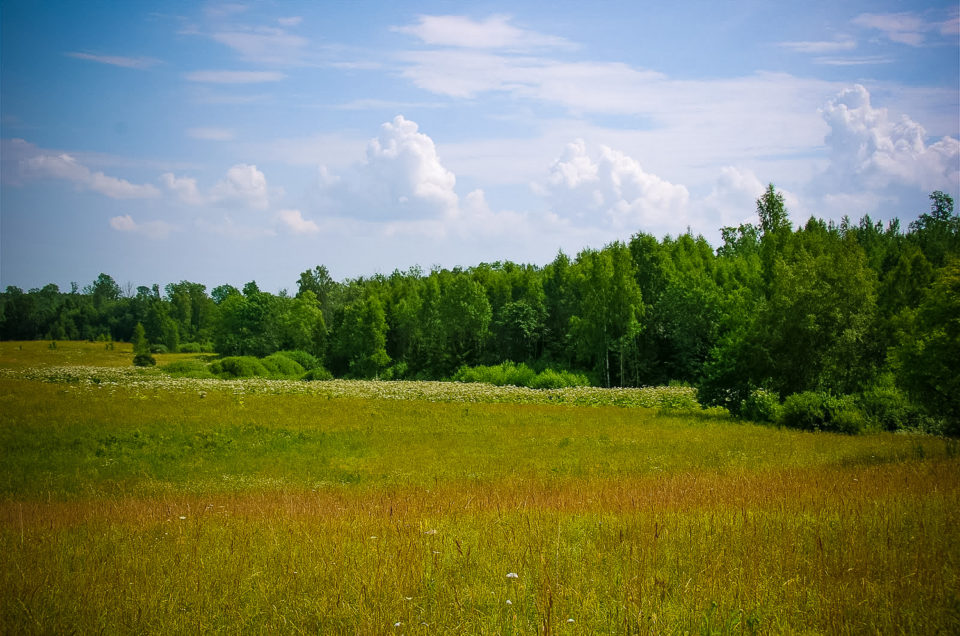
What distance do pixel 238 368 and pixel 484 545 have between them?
210 feet

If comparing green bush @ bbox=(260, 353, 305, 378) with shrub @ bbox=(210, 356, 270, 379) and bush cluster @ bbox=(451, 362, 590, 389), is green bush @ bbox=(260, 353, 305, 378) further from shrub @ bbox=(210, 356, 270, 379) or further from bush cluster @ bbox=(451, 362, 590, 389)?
bush cluster @ bbox=(451, 362, 590, 389)

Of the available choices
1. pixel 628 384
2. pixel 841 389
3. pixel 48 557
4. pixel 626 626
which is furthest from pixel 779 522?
pixel 628 384

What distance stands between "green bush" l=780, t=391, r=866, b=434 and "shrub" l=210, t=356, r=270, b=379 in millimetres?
56075

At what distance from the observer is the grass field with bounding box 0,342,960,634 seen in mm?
4992

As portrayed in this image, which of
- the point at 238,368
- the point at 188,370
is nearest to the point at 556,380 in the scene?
the point at 238,368

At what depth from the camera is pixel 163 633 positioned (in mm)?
4828

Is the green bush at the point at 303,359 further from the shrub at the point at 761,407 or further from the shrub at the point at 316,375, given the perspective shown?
the shrub at the point at 761,407

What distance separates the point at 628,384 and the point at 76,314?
179ft

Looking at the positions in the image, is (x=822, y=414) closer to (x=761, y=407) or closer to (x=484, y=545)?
(x=761, y=407)

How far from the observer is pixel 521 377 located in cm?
6269

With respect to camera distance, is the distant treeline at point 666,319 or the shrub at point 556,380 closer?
the distant treeline at point 666,319

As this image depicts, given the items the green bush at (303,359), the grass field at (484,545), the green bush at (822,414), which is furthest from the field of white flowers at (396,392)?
the green bush at (303,359)

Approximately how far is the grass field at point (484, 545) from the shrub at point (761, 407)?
1052 centimetres

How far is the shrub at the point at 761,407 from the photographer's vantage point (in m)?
29.5
